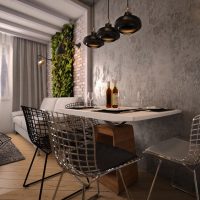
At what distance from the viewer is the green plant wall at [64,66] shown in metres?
4.46

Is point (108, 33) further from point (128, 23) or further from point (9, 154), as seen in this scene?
point (9, 154)

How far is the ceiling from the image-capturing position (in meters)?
3.65

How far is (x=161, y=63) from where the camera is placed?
7.82ft

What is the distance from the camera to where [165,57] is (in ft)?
7.65

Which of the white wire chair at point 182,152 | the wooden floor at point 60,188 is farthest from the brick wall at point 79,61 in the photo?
the white wire chair at point 182,152

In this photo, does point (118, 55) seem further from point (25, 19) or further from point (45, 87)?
point (45, 87)

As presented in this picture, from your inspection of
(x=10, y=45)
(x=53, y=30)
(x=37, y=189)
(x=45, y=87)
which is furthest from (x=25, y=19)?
(x=37, y=189)

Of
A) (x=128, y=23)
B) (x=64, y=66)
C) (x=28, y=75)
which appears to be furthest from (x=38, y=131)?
(x=28, y=75)

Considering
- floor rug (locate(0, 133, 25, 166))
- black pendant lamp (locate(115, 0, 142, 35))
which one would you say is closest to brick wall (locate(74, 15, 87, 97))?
floor rug (locate(0, 133, 25, 166))

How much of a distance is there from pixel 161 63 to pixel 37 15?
9.90 feet

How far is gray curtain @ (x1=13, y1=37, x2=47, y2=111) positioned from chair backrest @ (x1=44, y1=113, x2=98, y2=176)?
172 inches

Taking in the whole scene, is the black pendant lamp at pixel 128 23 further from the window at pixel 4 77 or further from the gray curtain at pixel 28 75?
the window at pixel 4 77

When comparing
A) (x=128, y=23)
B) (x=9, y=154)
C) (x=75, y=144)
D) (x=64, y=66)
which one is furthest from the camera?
(x=64, y=66)

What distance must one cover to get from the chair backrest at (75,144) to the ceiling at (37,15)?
119 inches
